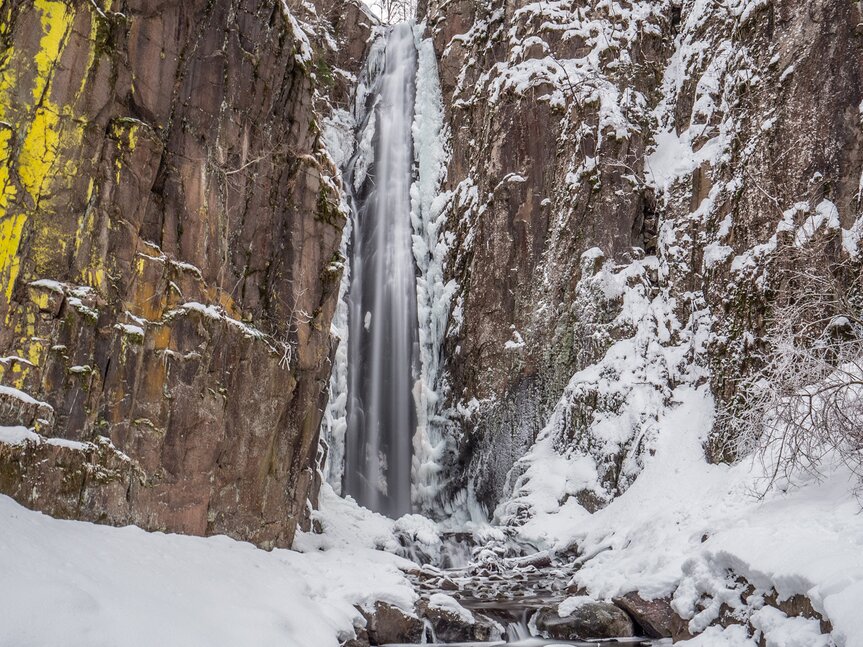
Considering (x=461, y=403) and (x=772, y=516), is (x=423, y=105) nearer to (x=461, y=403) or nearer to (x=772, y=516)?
(x=461, y=403)

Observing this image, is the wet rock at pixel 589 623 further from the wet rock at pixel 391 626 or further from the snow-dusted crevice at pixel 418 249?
the snow-dusted crevice at pixel 418 249

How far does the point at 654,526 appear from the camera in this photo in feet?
35.3

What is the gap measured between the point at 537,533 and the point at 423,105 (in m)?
14.5

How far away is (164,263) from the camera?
30.7ft

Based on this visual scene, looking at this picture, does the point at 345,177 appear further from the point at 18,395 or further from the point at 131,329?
the point at 18,395

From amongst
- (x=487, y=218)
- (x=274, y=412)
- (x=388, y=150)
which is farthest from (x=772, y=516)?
→ (x=388, y=150)

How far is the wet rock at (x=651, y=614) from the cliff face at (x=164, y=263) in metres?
5.23

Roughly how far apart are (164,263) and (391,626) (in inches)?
229

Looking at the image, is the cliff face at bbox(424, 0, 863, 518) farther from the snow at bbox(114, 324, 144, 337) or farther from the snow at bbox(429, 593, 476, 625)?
the snow at bbox(114, 324, 144, 337)

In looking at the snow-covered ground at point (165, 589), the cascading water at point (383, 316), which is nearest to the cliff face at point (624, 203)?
the cascading water at point (383, 316)

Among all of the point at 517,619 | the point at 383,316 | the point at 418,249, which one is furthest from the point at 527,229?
the point at 517,619

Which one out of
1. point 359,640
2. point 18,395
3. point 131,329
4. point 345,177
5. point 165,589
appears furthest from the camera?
point 345,177

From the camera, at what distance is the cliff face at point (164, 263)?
804 cm

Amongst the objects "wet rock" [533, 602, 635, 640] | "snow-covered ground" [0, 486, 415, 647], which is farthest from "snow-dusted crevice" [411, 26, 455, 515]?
"wet rock" [533, 602, 635, 640]
